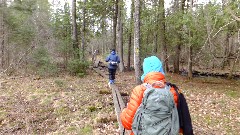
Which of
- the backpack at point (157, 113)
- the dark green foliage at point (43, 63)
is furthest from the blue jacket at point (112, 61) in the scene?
the backpack at point (157, 113)

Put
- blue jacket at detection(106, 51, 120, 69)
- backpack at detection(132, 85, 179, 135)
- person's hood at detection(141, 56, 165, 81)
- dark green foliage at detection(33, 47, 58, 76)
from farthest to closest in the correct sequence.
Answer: dark green foliage at detection(33, 47, 58, 76) → blue jacket at detection(106, 51, 120, 69) → person's hood at detection(141, 56, 165, 81) → backpack at detection(132, 85, 179, 135)

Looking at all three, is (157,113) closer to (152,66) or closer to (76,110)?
(152,66)

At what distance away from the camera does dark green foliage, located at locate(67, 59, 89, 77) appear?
55.8ft

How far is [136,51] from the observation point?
33.3ft

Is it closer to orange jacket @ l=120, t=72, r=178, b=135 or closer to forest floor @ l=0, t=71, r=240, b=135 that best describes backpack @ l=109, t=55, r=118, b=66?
forest floor @ l=0, t=71, r=240, b=135

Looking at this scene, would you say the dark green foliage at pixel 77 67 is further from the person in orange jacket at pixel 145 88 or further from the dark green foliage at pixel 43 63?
the person in orange jacket at pixel 145 88

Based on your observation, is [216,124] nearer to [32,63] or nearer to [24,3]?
[32,63]

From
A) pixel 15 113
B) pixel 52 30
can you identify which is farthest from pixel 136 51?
pixel 52 30

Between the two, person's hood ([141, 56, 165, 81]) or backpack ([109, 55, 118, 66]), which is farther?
backpack ([109, 55, 118, 66])

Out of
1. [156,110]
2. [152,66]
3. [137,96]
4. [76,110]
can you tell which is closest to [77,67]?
[76,110]

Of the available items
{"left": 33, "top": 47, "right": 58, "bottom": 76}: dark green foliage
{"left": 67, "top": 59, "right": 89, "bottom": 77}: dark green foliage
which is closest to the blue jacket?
{"left": 67, "top": 59, "right": 89, "bottom": 77}: dark green foliage

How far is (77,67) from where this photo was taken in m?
17.2

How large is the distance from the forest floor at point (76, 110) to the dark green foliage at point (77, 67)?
3.48 metres

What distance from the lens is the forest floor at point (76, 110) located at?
7.71 m
